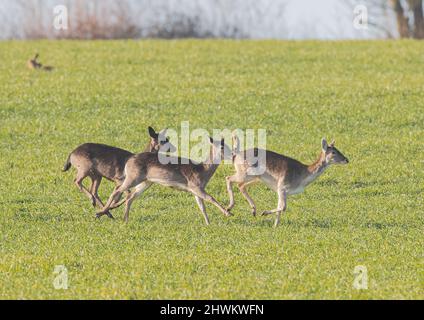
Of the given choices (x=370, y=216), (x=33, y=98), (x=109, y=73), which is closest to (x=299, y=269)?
(x=370, y=216)

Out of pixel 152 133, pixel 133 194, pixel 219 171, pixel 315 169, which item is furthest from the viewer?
pixel 219 171

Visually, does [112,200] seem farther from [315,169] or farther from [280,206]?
[315,169]

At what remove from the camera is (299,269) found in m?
13.8

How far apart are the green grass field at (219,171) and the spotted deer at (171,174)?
0.46m

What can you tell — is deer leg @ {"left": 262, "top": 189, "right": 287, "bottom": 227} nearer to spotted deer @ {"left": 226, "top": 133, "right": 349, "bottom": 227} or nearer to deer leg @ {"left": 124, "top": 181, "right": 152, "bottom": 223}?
spotted deer @ {"left": 226, "top": 133, "right": 349, "bottom": 227}

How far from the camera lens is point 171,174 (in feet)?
54.0

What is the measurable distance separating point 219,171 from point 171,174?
5264mm

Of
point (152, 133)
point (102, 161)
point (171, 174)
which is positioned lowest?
point (171, 174)

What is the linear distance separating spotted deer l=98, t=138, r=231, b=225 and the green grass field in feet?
1.52

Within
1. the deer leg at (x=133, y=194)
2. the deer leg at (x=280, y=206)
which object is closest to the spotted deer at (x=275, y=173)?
the deer leg at (x=280, y=206)

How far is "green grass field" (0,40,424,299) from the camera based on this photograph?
13430 mm

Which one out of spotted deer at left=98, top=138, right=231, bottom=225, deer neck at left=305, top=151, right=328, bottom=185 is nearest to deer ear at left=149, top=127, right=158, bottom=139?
spotted deer at left=98, top=138, right=231, bottom=225

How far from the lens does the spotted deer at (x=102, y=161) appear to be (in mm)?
17281

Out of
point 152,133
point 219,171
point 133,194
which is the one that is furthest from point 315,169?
point 219,171
